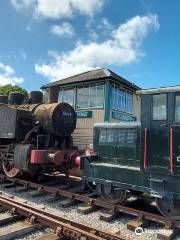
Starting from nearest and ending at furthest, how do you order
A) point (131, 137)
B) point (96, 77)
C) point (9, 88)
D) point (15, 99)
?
1. point (131, 137)
2. point (15, 99)
3. point (96, 77)
4. point (9, 88)

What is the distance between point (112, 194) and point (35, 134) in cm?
468

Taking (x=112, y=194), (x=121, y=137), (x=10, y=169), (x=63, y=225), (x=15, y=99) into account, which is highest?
(x=15, y=99)

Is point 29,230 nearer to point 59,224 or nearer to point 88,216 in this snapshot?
point 59,224

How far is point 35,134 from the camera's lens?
11.5m

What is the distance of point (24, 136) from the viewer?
11.3 metres

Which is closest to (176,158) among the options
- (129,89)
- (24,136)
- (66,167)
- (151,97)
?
(151,97)

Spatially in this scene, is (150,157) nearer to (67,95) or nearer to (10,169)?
(10,169)

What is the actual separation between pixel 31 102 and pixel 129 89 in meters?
8.22

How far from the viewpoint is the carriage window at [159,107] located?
6447 mm

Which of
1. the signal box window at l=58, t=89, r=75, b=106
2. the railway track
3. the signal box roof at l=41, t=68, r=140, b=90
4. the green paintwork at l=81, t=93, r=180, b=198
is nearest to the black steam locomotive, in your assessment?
the railway track

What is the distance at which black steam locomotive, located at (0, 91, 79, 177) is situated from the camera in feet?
34.4

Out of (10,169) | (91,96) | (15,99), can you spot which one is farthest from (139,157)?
(91,96)

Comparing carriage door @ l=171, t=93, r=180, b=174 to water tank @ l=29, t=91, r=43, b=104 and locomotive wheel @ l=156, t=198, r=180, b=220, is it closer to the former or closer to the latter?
locomotive wheel @ l=156, t=198, r=180, b=220

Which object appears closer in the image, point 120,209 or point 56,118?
point 120,209
